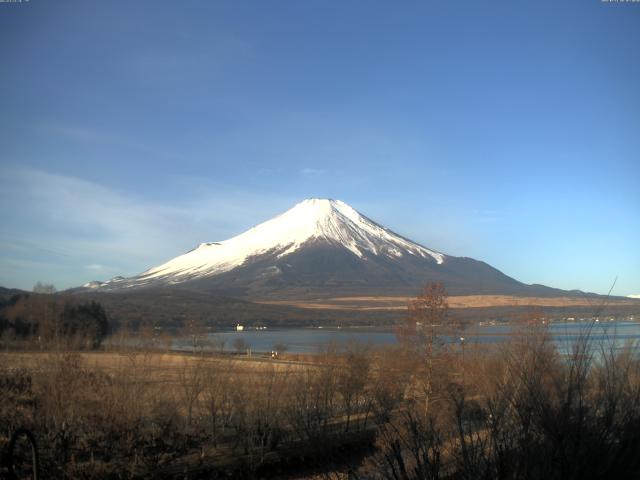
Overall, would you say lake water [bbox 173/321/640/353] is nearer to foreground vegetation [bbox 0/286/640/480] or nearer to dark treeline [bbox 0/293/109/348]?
foreground vegetation [bbox 0/286/640/480]

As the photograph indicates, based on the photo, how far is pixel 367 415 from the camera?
1966 centimetres

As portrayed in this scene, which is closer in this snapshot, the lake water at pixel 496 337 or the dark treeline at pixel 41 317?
the lake water at pixel 496 337

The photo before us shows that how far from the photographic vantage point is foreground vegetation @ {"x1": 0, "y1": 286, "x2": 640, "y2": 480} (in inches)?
175

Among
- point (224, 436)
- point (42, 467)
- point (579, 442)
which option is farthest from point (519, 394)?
point (224, 436)

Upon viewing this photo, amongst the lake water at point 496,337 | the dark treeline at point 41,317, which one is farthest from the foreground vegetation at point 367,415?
the dark treeline at point 41,317

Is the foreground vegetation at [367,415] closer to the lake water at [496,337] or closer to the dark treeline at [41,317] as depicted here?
the lake water at [496,337]

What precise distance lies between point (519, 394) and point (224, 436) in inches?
692

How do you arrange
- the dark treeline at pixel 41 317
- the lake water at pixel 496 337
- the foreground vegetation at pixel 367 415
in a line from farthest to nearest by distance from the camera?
the dark treeline at pixel 41 317
the lake water at pixel 496 337
the foreground vegetation at pixel 367 415

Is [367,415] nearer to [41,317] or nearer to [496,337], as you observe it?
[496,337]

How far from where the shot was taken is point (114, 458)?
16266 millimetres

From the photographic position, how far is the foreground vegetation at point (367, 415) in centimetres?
443

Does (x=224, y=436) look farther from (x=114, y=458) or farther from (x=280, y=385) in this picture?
(x=114, y=458)

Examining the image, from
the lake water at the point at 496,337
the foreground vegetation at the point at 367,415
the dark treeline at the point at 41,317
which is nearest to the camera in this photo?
the foreground vegetation at the point at 367,415

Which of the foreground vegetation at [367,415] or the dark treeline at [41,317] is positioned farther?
the dark treeline at [41,317]
